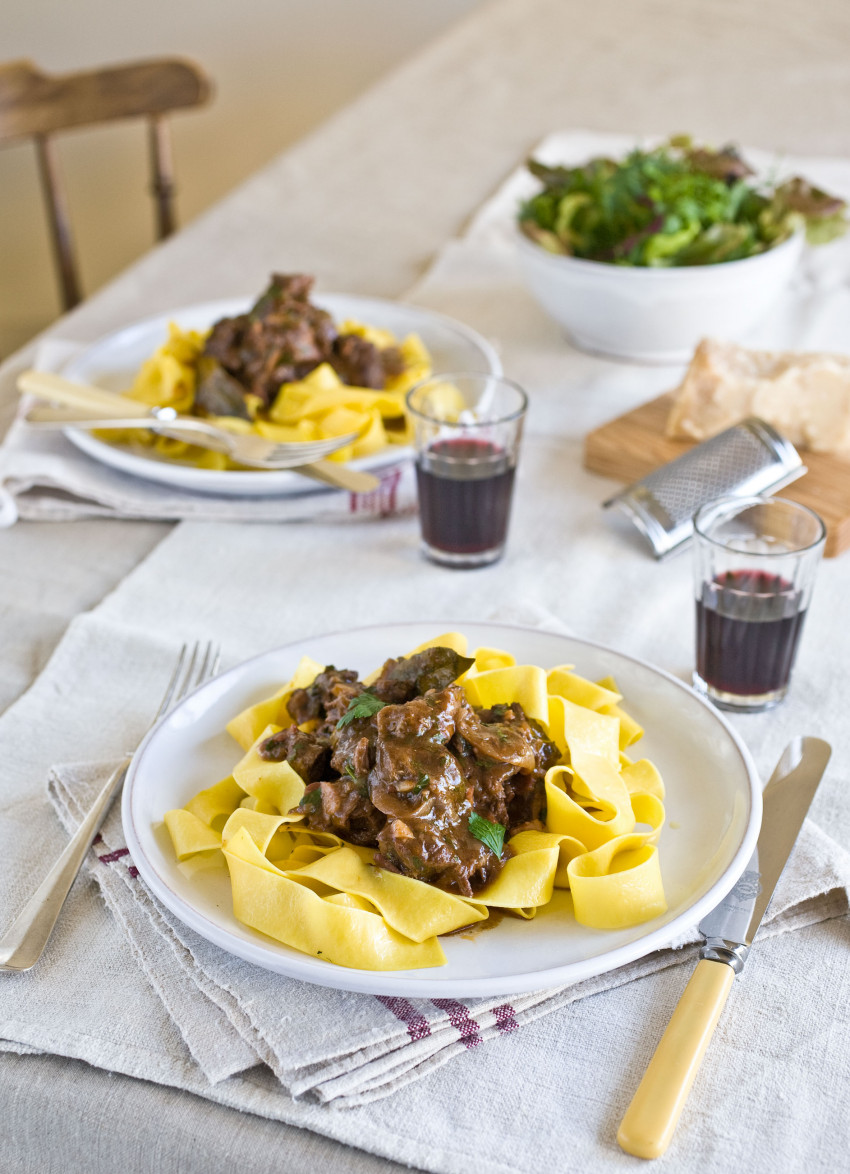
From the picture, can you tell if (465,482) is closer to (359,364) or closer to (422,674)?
(359,364)

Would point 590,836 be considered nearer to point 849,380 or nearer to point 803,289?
point 849,380

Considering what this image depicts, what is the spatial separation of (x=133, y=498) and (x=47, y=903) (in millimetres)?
1001

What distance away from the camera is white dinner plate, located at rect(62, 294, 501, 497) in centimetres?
204

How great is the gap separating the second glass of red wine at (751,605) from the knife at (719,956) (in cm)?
16

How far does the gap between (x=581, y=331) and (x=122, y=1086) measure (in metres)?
1.89

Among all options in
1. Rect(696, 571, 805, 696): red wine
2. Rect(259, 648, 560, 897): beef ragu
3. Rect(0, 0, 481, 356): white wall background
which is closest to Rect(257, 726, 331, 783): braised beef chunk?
Rect(259, 648, 560, 897): beef ragu

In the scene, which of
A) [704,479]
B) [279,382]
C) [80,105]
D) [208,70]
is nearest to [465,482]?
[704,479]

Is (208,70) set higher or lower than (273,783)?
lower

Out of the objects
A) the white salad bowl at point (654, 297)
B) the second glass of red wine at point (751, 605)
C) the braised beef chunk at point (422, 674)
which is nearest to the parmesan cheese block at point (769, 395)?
the white salad bowl at point (654, 297)

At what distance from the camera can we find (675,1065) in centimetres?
101

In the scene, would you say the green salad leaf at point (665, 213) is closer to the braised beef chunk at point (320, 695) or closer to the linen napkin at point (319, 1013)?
the braised beef chunk at point (320, 695)

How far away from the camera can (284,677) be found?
1472mm

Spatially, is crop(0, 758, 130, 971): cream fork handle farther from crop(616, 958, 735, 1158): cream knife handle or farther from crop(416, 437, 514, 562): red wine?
crop(416, 437, 514, 562): red wine

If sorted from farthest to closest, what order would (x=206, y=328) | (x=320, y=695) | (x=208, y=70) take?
→ (x=208, y=70) < (x=206, y=328) < (x=320, y=695)
